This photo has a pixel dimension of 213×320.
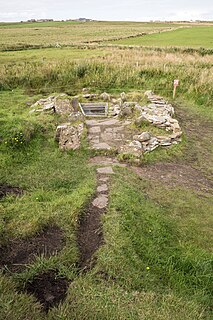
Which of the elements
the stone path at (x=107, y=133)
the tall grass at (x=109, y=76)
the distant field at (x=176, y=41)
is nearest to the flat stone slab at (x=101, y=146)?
the stone path at (x=107, y=133)

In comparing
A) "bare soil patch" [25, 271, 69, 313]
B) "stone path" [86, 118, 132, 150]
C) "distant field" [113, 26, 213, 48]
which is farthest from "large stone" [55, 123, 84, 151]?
"distant field" [113, 26, 213, 48]

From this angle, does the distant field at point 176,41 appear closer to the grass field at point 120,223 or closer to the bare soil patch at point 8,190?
the grass field at point 120,223

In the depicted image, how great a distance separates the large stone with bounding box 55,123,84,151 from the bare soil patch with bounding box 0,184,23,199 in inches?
92.4

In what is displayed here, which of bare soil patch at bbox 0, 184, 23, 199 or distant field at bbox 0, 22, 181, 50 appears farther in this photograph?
distant field at bbox 0, 22, 181, 50

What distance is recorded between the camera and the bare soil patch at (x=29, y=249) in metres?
4.21

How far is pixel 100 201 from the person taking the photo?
591 cm

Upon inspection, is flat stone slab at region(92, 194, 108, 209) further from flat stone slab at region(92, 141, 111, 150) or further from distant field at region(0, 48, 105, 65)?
distant field at region(0, 48, 105, 65)

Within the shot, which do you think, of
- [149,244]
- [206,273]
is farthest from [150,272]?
[206,273]

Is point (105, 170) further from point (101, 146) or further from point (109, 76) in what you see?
point (109, 76)

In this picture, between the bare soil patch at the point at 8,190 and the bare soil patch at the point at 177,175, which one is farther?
the bare soil patch at the point at 177,175

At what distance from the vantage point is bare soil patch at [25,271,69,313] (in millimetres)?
3529

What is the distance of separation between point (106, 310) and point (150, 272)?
3.90 feet

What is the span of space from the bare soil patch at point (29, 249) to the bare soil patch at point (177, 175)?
131 inches

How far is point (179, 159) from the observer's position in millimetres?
8602
